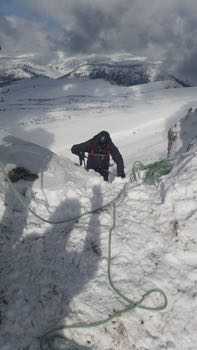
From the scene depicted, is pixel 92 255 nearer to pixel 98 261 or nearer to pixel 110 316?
pixel 98 261

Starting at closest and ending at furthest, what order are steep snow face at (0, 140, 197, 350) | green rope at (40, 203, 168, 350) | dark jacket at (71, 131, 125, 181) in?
green rope at (40, 203, 168, 350), steep snow face at (0, 140, 197, 350), dark jacket at (71, 131, 125, 181)

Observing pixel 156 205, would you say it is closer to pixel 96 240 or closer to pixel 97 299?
pixel 96 240

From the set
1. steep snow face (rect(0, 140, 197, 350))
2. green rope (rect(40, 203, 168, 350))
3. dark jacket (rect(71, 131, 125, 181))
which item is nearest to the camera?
green rope (rect(40, 203, 168, 350))

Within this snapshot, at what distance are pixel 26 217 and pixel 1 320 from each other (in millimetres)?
2463

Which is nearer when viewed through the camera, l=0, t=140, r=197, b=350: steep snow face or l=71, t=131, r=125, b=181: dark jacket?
l=0, t=140, r=197, b=350: steep snow face

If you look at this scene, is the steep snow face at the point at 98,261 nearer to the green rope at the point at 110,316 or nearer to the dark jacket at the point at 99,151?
the green rope at the point at 110,316

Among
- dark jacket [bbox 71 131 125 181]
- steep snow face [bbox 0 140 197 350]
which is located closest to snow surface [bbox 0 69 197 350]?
steep snow face [bbox 0 140 197 350]

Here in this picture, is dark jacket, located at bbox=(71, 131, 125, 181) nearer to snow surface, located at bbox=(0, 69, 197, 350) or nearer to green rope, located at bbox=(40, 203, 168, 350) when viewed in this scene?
snow surface, located at bbox=(0, 69, 197, 350)

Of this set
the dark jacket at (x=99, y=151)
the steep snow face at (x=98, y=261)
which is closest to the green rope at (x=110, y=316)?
the steep snow face at (x=98, y=261)

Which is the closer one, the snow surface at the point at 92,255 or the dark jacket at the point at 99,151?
the snow surface at the point at 92,255

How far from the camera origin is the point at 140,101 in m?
41.3

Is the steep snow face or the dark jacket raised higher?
the steep snow face

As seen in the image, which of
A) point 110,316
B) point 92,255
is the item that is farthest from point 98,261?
point 110,316

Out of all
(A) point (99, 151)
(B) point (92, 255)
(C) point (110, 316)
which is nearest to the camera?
(C) point (110, 316)
